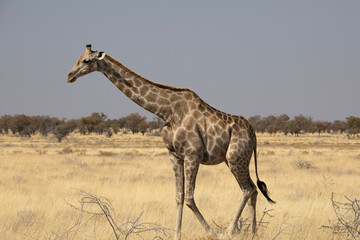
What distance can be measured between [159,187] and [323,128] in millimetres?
90982

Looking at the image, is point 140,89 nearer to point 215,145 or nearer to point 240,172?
point 215,145

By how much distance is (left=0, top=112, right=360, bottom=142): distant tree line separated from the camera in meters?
71.0

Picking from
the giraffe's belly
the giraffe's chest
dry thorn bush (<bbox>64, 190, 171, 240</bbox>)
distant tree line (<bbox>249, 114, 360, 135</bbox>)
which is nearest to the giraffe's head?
dry thorn bush (<bbox>64, 190, 171, 240</bbox>)

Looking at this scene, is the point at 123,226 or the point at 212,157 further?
the point at 123,226

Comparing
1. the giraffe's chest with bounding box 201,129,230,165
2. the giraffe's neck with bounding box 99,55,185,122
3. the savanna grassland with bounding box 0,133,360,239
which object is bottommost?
the savanna grassland with bounding box 0,133,360,239

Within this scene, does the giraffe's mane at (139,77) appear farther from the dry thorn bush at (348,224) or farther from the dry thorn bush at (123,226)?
the dry thorn bush at (348,224)

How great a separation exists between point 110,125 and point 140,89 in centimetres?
8628

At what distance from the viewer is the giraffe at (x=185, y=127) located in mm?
5848

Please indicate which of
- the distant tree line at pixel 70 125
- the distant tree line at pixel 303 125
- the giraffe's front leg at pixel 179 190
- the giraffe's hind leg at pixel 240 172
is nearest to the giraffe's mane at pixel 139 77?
the giraffe's front leg at pixel 179 190

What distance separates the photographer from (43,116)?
7381cm

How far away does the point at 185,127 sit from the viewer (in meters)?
5.91

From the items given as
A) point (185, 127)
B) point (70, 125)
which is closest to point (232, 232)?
point (185, 127)

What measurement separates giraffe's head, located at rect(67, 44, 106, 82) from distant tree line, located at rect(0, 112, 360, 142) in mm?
47431

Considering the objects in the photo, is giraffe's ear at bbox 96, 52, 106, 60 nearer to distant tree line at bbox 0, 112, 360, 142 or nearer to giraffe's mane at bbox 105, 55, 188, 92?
giraffe's mane at bbox 105, 55, 188, 92
